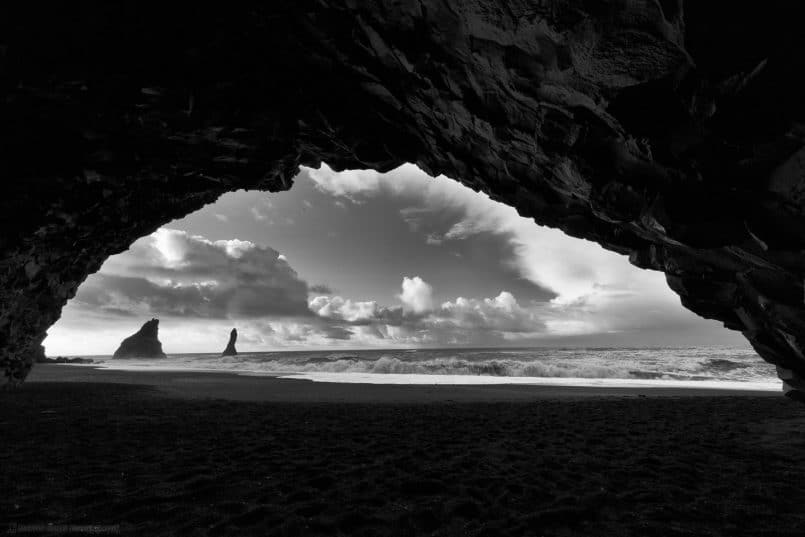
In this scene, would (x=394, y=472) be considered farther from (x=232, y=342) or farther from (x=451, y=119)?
(x=232, y=342)

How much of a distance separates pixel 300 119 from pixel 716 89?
8566 millimetres

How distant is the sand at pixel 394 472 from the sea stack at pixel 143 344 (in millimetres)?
81465

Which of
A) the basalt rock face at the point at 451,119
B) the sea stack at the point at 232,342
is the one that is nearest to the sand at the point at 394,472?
the basalt rock face at the point at 451,119

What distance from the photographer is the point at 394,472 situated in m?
5.24

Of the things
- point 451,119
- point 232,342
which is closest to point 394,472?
point 451,119

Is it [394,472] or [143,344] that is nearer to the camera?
[394,472]

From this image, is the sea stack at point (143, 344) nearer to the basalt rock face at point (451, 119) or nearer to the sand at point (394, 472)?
the basalt rock face at point (451, 119)

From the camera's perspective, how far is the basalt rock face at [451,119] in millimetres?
4027

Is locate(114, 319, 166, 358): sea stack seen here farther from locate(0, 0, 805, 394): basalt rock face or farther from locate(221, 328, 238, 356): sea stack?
locate(0, 0, 805, 394): basalt rock face

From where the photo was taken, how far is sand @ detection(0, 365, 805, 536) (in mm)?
3650

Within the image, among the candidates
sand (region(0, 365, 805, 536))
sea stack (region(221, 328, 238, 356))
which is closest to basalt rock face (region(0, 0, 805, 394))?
sand (region(0, 365, 805, 536))

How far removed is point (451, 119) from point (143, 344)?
91.1 m

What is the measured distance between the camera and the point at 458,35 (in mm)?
5320

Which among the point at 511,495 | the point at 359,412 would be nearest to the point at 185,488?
the point at 511,495
